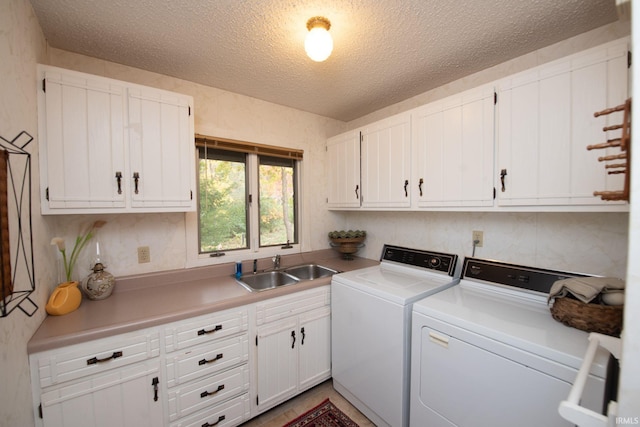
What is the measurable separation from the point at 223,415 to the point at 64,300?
44.3 inches

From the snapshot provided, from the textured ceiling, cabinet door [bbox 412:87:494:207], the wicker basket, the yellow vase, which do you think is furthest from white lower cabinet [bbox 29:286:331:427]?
the textured ceiling

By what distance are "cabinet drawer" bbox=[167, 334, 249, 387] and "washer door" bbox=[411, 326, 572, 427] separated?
108cm

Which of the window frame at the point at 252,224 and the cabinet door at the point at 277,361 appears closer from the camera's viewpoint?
the cabinet door at the point at 277,361

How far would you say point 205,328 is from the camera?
1478mm

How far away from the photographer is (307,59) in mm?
1690

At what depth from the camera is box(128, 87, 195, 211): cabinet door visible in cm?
154

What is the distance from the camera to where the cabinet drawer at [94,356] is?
3.72 ft

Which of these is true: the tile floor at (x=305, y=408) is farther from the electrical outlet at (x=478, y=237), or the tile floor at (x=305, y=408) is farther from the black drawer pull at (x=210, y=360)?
the electrical outlet at (x=478, y=237)

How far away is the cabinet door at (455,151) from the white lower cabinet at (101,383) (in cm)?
196

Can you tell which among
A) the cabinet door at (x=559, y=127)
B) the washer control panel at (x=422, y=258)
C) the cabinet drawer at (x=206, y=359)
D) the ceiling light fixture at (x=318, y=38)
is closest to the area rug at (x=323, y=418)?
the cabinet drawer at (x=206, y=359)

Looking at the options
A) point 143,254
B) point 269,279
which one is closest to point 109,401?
point 143,254

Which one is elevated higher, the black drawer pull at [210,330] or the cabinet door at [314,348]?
the black drawer pull at [210,330]

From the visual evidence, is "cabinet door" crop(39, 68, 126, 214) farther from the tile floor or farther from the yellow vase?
the tile floor

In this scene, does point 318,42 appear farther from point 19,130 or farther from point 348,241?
point 348,241
